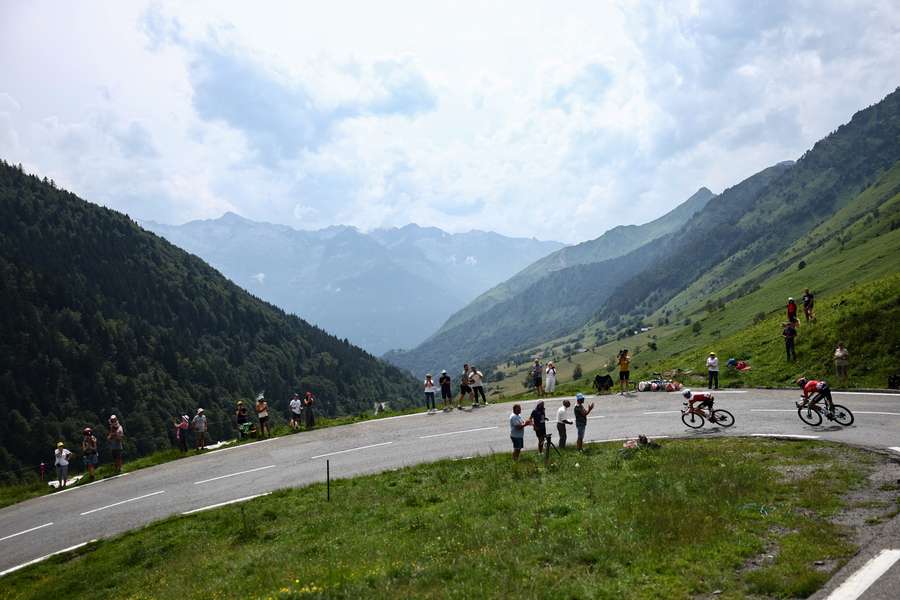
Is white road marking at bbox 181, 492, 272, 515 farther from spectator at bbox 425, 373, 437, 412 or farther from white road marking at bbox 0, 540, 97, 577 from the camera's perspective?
spectator at bbox 425, 373, 437, 412

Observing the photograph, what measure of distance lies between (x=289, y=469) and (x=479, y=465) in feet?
33.4

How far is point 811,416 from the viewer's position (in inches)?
933

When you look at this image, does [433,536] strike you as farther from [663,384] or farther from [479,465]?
[663,384]

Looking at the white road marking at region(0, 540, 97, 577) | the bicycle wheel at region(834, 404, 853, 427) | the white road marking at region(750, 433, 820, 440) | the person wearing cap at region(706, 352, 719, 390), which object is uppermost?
the person wearing cap at region(706, 352, 719, 390)

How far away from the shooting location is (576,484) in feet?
58.7

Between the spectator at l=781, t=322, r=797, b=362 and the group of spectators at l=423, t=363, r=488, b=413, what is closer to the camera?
the spectator at l=781, t=322, r=797, b=362

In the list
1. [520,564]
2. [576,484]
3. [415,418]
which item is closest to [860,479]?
[576,484]

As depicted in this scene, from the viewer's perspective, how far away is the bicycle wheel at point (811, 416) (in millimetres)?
23391

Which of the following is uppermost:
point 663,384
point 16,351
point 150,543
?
point 16,351

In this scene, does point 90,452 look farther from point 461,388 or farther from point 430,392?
point 461,388

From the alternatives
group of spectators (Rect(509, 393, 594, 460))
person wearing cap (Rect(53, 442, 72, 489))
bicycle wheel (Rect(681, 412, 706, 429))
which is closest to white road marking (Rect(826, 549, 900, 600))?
group of spectators (Rect(509, 393, 594, 460))

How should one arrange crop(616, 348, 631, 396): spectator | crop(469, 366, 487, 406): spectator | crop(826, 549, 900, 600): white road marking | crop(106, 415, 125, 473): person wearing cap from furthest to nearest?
crop(469, 366, 487, 406): spectator
crop(616, 348, 631, 396): spectator
crop(106, 415, 125, 473): person wearing cap
crop(826, 549, 900, 600): white road marking

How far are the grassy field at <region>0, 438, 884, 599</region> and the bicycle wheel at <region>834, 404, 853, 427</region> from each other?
3.88 m

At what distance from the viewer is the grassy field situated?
37.7 feet
